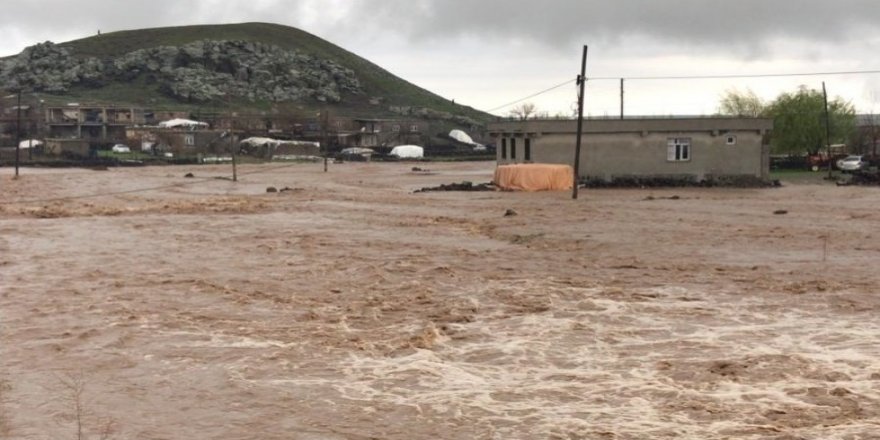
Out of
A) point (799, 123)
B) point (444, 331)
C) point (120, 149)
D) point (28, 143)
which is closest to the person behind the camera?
point (444, 331)

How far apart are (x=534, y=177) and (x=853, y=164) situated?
23132 millimetres

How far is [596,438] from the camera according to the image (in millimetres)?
8711

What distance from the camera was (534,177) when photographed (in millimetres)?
46250

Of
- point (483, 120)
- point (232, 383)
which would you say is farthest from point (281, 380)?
point (483, 120)

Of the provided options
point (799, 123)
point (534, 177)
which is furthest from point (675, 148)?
point (799, 123)

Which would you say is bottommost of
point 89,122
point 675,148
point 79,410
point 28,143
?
point 79,410

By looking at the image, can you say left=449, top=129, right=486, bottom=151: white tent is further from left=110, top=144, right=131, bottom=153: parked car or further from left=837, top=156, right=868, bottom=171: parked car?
left=837, top=156, right=868, bottom=171: parked car

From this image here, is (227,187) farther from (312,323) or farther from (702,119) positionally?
(312,323)

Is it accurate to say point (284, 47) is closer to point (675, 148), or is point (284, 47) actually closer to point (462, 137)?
point (462, 137)

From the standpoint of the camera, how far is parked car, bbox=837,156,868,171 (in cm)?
5509

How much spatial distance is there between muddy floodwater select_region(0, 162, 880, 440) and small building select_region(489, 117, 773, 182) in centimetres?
1863

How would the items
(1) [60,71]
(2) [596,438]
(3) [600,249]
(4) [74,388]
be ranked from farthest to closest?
(1) [60,71] → (3) [600,249] → (4) [74,388] → (2) [596,438]

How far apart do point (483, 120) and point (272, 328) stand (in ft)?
513

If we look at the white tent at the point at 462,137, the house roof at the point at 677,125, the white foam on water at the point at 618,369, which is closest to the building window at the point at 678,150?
the house roof at the point at 677,125
